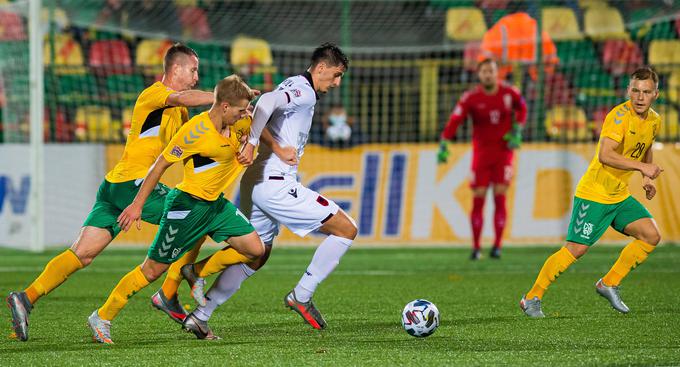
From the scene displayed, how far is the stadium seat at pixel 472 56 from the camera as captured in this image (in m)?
17.0

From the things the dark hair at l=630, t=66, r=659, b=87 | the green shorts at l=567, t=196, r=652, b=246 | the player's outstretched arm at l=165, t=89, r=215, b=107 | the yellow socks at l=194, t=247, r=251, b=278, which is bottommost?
the yellow socks at l=194, t=247, r=251, b=278

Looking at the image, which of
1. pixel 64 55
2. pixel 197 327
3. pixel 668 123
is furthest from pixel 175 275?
pixel 64 55

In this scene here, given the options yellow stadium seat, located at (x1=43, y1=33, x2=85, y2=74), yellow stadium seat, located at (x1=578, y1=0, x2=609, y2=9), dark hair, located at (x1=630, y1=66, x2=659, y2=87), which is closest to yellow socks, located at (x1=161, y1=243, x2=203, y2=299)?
dark hair, located at (x1=630, y1=66, x2=659, y2=87)

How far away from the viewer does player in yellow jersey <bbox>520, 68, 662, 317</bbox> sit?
7664 mm

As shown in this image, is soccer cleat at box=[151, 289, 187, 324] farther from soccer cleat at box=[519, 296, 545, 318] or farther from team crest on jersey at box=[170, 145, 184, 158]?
soccer cleat at box=[519, 296, 545, 318]

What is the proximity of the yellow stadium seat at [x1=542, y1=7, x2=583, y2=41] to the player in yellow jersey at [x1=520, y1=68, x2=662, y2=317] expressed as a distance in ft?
31.1

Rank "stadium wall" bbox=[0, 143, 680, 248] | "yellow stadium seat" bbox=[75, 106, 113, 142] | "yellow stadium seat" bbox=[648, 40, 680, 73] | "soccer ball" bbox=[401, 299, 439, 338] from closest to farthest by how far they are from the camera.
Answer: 1. "soccer ball" bbox=[401, 299, 439, 338]
2. "stadium wall" bbox=[0, 143, 680, 248]
3. "yellow stadium seat" bbox=[75, 106, 113, 142]
4. "yellow stadium seat" bbox=[648, 40, 680, 73]

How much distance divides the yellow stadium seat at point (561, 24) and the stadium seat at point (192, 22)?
16.9 feet

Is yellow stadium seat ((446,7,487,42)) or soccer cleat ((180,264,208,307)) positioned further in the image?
yellow stadium seat ((446,7,487,42))

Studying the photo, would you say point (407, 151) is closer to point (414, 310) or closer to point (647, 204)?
point (647, 204)

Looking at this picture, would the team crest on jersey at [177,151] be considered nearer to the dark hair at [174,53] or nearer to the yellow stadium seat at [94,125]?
the dark hair at [174,53]

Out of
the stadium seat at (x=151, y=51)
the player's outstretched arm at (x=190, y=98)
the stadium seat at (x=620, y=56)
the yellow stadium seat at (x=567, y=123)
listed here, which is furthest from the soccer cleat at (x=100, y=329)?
the stadium seat at (x=620, y=56)

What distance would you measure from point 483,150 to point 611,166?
545cm

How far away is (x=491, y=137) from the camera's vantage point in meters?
12.9
